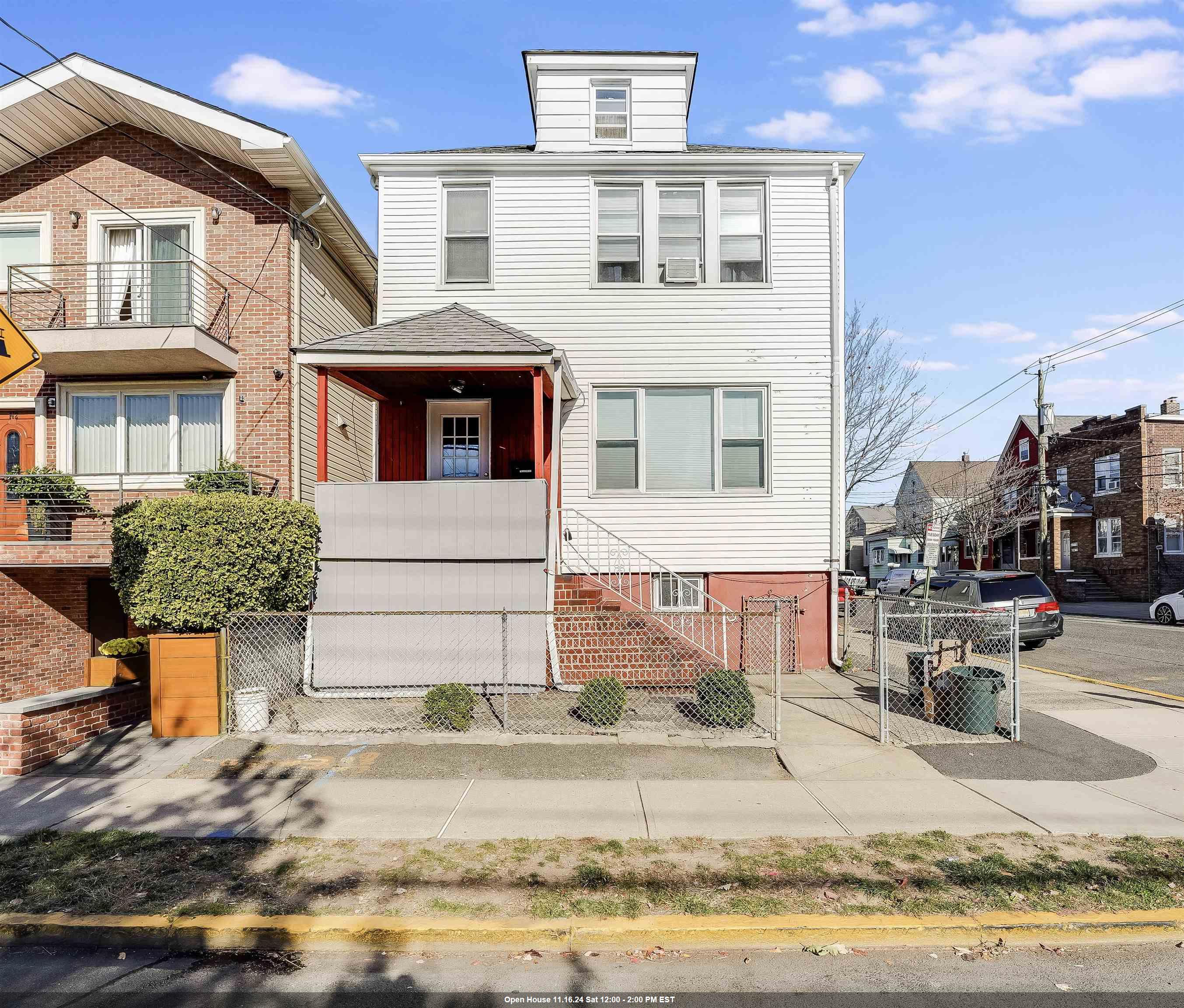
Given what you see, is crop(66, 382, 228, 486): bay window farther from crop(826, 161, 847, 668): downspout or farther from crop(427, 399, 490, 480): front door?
crop(826, 161, 847, 668): downspout

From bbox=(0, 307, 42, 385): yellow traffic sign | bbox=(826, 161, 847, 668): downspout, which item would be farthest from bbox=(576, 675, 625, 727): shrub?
bbox=(0, 307, 42, 385): yellow traffic sign

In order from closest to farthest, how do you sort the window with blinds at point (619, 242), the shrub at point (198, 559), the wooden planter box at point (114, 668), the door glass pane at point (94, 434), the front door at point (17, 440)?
the shrub at point (198, 559), the wooden planter box at point (114, 668), the door glass pane at point (94, 434), the front door at point (17, 440), the window with blinds at point (619, 242)

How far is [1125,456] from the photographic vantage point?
109 feet

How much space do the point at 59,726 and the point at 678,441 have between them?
9.28 meters

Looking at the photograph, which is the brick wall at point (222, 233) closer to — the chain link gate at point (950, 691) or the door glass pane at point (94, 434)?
the door glass pane at point (94, 434)

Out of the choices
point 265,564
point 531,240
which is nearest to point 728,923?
point 265,564

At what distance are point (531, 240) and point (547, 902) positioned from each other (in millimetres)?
10935

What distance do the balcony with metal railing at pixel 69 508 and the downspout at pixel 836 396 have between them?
29.9 ft

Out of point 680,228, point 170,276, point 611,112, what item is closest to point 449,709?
point 170,276

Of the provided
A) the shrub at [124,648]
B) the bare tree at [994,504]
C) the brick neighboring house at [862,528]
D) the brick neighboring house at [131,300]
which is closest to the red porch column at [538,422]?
the brick neighboring house at [131,300]

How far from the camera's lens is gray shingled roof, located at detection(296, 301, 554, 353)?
34.2 ft

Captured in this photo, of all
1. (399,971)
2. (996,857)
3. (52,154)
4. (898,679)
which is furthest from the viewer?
Answer: (52,154)

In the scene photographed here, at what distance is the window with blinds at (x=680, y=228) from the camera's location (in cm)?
1310

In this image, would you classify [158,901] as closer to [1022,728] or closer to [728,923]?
[728,923]
